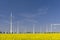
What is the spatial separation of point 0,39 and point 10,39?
1.67 feet

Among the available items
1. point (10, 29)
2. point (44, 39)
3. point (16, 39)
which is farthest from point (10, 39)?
point (10, 29)

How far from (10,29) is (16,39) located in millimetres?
5380

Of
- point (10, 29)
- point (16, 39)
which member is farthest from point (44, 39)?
point (10, 29)

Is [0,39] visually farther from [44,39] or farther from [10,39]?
[44,39]

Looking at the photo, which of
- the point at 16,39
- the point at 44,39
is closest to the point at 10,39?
the point at 16,39

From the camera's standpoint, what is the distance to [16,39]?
796cm

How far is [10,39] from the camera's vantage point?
7809mm

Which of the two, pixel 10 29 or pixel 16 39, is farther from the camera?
pixel 10 29

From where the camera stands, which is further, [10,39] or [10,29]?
[10,29]

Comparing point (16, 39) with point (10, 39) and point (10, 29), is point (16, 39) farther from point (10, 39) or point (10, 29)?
point (10, 29)

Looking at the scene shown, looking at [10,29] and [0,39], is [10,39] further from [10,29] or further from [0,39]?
[10,29]

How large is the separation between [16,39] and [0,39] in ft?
2.44

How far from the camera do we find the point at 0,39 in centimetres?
797

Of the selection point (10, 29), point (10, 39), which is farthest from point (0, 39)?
point (10, 29)
